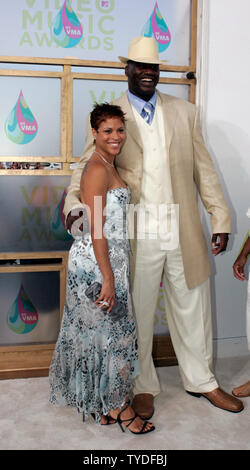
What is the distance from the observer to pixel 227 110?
8.91ft

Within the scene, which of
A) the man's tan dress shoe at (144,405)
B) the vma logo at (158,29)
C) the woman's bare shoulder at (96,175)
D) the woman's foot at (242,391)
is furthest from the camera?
the vma logo at (158,29)

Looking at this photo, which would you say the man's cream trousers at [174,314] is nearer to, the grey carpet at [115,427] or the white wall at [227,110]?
the grey carpet at [115,427]

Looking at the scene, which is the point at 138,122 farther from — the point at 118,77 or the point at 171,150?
the point at 118,77

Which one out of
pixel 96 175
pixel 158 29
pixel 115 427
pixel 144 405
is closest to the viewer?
pixel 96 175

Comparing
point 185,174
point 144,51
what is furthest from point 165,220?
point 144,51

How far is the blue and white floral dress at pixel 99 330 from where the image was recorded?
198 centimetres

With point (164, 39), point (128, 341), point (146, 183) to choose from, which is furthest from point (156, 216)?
point (164, 39)

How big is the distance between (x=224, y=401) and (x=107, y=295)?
34.2 inches

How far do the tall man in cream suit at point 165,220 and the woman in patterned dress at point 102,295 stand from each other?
144 mm

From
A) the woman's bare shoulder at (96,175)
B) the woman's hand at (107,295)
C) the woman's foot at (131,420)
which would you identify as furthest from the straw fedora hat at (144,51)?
the woman's foot at (131,420)

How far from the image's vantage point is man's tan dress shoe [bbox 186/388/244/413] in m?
2.27

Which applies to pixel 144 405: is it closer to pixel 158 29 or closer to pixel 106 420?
pixel 106 420

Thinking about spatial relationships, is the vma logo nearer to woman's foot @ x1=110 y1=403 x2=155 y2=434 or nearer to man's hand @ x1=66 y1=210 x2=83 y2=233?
man's hand @ x1=66 y1=210 x2=83 y2=233

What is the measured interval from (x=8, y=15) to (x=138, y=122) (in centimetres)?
102
